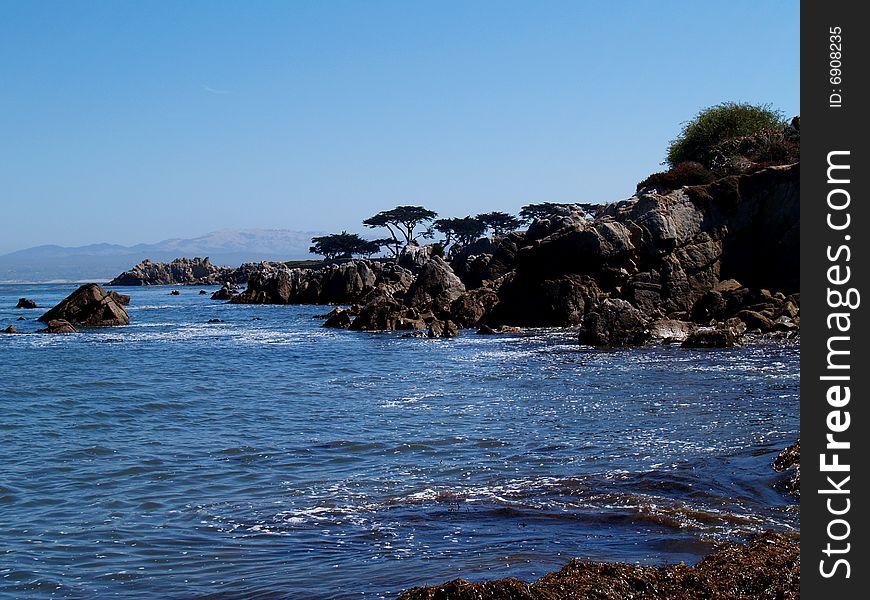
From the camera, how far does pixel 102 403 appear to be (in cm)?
2017

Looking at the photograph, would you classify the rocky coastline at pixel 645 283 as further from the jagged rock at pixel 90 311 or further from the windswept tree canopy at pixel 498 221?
the windswept tree canopy at pixel 498 221

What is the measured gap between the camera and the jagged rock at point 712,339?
2934 cm

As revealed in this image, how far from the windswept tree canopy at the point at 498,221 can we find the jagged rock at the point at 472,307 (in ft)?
252

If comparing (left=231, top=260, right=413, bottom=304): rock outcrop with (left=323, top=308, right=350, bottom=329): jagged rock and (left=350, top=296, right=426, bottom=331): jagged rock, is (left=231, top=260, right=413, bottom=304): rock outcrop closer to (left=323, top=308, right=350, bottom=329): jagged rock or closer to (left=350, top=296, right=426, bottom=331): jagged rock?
(left=323, top=308, right=350, bottom=329): jagged rock

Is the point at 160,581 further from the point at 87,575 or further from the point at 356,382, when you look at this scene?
the point at 356,382

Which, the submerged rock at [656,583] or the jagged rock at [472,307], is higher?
the jagged rock at [472,307]

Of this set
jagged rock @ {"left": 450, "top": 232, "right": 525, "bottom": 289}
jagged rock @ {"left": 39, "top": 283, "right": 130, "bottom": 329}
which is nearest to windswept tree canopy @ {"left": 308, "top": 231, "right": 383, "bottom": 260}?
jagged rock @ {"left": 450, "top": 232, "right": 525, "bottom": 289}

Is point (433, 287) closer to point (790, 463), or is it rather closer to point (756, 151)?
point (756, 151)

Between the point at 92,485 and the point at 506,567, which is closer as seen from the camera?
the point at 506,567

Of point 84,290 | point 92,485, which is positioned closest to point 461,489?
point 92,485

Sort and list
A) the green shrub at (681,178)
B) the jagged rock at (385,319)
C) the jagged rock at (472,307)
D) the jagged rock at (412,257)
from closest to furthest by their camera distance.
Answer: the jagged rock at (385,319), the jagged rock at (472,307), the green shrub at (681,178), the jagged rock at (412,257)

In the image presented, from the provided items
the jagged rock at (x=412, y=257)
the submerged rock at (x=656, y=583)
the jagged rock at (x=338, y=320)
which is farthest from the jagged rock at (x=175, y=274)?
the submerged rock at (x=656, y=583)

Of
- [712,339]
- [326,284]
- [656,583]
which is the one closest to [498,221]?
[326,284]

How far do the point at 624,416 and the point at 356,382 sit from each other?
934cm
